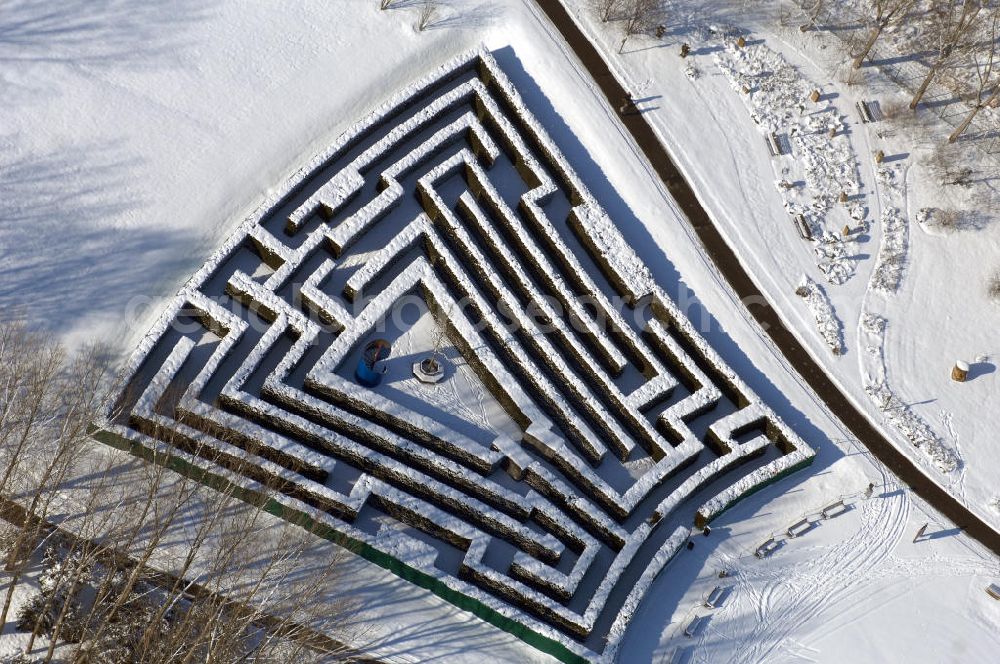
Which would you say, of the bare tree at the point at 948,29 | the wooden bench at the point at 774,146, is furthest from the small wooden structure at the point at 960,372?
the bare tree at the point at 948,29

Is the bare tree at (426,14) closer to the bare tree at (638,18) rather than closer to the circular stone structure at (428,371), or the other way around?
the bare tree at (638,18)

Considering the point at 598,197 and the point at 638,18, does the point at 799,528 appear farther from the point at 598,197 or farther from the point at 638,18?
the point at 638,18

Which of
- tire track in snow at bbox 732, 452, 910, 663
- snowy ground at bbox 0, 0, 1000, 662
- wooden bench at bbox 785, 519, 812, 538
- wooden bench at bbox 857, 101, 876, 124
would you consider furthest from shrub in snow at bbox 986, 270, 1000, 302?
wooden bench at bbox 785, 519, 812, 538

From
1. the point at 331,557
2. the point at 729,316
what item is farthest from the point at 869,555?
the point at 331,557

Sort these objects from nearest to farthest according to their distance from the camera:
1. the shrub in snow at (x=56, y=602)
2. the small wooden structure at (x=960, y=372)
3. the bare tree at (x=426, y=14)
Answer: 1. the shrub in snow at (x=56, y=602)
2. the small wooden structure at (x=960, y=372)
3. the bare tree at (x=426, y=14)

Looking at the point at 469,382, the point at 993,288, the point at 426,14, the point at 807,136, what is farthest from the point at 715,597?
the point at 426,14

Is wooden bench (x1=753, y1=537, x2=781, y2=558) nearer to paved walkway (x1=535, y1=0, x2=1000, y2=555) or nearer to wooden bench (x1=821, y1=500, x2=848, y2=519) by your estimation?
wooden bench (x1=821, y1=500, x2=848, y2=519)
